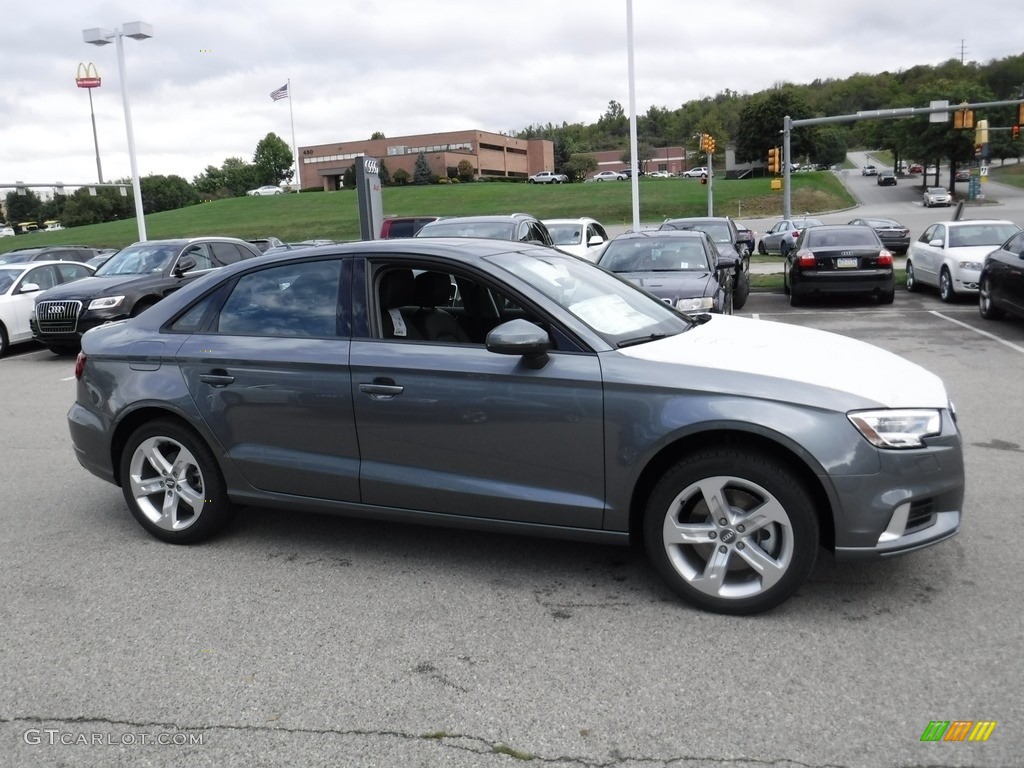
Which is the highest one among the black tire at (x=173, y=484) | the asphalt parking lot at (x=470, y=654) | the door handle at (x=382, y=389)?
the door handle at (x=382, y=389)

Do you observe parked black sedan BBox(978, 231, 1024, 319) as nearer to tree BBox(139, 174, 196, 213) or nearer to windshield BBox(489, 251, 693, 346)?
windshield BBox(489, 251, 693, 346)

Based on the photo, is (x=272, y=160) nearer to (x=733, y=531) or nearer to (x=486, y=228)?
(x=486, y=228)

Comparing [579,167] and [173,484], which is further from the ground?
[579,167]

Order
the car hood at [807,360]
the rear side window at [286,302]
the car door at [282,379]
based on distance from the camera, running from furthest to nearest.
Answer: the rear side window at [286,302] → the car door at [282,379] → the car hood at [807,360]

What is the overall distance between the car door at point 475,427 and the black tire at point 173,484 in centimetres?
100

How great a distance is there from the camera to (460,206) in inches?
3113

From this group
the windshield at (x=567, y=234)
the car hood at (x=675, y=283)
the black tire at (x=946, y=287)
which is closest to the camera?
the car hood at (x=675, y=283)

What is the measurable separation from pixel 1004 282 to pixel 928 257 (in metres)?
4.45

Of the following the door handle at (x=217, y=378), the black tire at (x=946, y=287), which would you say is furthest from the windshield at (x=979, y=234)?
the door handle at (x=217, y=378)

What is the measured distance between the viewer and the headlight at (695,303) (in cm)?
1044

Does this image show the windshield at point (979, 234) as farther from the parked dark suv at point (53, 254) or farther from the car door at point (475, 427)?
the parked dark suv at point (53, 254)

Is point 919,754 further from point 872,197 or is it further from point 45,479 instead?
point 872,197

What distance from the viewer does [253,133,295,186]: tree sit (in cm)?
15500

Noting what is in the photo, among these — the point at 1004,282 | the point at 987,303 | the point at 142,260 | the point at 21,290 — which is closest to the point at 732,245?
the point at 987,303
